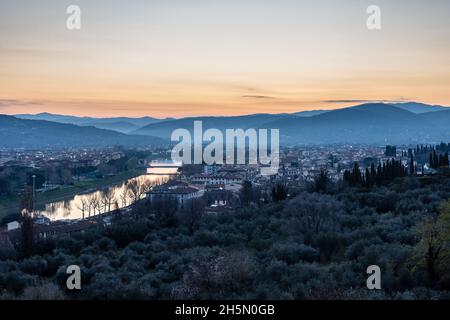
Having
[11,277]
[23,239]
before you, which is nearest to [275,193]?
[23,239]

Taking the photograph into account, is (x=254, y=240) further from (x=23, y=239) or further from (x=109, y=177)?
(x=109, y=177)

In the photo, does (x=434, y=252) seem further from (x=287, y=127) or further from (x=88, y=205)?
(x=287, y=127)

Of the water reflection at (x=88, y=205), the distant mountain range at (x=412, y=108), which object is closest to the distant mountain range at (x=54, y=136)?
the distant mountain range at (x=412, y=108)

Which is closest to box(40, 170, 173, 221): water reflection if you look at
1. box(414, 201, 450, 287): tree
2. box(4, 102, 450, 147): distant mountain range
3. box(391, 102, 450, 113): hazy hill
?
box(414, 201, 450, 287): tree

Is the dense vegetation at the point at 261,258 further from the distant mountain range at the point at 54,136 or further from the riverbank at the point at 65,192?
the distant mountain range at the point at 54,136

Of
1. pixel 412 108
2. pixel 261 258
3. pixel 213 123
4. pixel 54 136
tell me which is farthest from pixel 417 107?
pixel 261 258

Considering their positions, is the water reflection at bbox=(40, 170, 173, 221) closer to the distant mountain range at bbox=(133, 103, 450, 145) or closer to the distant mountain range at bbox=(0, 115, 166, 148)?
the distant mountain range at bbox=(0, 115, 166, 148)
